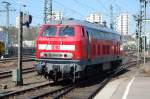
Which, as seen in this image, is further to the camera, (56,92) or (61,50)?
(61,50)

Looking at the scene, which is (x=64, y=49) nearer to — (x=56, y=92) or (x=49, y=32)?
(x=49, y=32)

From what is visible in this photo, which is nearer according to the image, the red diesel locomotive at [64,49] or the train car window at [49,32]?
the red diesel locomotive at [64,49]

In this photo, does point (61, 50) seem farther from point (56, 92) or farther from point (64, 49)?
point (56, 92)

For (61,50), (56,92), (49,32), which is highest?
(49,32)

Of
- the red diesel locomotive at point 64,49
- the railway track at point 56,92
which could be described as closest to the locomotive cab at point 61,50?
the red diesel locomotive at point 64,49

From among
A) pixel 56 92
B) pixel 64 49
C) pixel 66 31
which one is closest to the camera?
pixel 56 92

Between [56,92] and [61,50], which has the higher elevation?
[61,50]

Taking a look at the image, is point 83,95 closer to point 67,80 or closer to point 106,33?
point 67,80

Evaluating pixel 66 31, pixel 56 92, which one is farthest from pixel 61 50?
pixel 56 92

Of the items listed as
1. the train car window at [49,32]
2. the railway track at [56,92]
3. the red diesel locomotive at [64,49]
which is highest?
the train car window at [49,32]

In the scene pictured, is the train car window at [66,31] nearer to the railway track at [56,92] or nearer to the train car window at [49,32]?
the train car window at [49,32]

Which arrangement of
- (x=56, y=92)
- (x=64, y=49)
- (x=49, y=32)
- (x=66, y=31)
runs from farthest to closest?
(x=49, y=32)
(x=66, y=31)
(x=64, y=49)
(x=56, y=92)

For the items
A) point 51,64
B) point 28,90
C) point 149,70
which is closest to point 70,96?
point 28,90

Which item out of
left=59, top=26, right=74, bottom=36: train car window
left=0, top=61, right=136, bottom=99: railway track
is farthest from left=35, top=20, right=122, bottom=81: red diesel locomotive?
left=0, top=61, right=136, bottom=99: railway track
